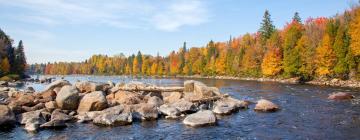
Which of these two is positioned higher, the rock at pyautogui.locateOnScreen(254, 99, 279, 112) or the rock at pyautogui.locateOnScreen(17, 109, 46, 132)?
the rock at pyautogui.locateOnScreen(254, 99, 279, 112)

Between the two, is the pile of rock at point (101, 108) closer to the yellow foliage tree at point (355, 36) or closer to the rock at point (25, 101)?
the rock at point (25, 101)

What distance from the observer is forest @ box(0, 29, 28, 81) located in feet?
319

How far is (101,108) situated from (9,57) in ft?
303

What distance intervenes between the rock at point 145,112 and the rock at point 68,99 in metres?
5.09

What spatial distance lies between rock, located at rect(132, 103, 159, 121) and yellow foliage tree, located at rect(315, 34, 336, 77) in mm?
49992

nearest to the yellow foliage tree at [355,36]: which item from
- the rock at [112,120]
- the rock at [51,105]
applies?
the rock at [112,120]

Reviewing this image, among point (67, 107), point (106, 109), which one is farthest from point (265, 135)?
point (67, 107)

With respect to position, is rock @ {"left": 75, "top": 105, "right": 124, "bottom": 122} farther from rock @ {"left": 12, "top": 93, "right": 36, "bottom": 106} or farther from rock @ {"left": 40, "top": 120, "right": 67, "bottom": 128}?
rock @ {"left": 12, "top": 93, "right": 36, "bottom": 106}

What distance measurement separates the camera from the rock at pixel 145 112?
26.3m

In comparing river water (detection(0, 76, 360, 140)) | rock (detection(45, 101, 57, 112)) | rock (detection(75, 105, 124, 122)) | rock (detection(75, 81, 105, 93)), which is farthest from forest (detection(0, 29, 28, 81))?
river water (detection(0, 76, 360, 140))

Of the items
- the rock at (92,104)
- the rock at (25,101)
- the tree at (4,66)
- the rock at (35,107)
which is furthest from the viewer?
the tree at (4,66)

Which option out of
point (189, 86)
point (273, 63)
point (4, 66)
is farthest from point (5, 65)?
point (189, 86)

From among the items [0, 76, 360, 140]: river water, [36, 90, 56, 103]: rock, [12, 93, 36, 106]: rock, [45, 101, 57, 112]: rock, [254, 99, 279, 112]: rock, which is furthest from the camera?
[254, 99, 279, 112]: rock

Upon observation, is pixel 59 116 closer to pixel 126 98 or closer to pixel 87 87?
pixel 126 98
